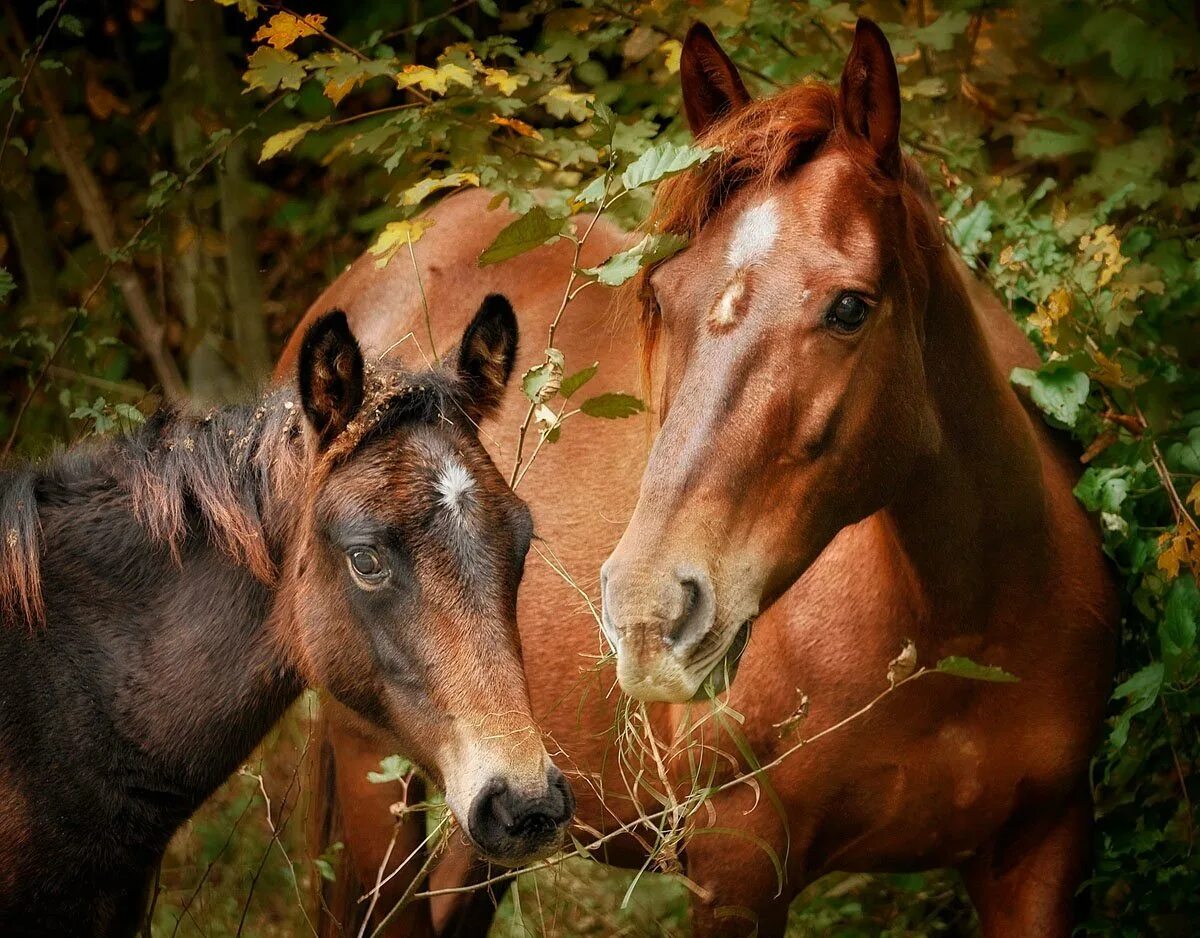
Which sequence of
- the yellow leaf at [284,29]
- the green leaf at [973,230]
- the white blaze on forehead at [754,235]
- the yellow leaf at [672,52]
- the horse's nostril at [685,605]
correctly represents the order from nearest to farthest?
the horse's nostril at [685,605] → the white blaze on forehead at [754,235] → the yellow leaf at [284,29] → the green leaf at [973,230] → the yellow leaf at [672,52]

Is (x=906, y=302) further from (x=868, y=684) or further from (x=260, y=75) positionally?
(x=260, y=75)

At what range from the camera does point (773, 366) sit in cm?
265

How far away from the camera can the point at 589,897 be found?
17.9 ft

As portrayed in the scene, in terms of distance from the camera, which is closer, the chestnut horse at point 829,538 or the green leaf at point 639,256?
the chestnut horse at point 829,538

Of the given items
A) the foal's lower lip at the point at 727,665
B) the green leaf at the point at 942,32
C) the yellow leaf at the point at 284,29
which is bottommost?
the foal's lower lip at the point at 727,665

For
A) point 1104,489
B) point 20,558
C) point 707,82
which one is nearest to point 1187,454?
point 1104,489

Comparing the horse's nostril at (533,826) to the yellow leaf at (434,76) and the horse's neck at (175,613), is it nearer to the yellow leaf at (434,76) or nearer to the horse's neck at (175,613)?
the horse's neck at (175,613)

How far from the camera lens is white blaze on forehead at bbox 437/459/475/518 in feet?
9.48

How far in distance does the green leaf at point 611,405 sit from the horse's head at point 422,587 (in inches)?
11.6

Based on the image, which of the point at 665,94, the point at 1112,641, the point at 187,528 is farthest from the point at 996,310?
the point at 187,528

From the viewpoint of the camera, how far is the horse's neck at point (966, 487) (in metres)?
3.07

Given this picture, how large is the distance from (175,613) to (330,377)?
2.32 feet

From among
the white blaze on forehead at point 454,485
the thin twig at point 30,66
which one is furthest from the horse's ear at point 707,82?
the thin twig at point 30,66

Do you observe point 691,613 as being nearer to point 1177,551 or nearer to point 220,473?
point 220,473
